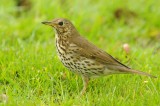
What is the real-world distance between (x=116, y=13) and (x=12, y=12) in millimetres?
1857

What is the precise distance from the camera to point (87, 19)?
28.5 feet

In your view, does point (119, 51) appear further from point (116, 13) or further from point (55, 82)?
point (116, 13)

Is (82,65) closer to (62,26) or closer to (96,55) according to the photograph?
(96,55)

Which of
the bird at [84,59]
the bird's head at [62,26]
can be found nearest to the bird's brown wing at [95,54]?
the bird at [84,59]

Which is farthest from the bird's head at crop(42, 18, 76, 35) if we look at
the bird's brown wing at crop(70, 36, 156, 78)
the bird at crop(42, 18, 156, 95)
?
the bird's brown wing at crop(70, 36, 156, 78)

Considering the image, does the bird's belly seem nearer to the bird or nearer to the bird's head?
the bird

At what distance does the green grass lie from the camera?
17.4 ft

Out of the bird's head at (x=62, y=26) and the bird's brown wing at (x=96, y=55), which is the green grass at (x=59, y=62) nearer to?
the bird's brown wing at (x=96, y=55)

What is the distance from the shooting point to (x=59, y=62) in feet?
20.4

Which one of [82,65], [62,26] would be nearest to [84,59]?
[82,65]

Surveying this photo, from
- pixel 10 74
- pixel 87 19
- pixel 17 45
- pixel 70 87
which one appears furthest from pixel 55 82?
pixel 87 19

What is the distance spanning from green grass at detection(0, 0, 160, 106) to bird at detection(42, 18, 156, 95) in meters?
0.18

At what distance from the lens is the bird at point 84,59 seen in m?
5.66

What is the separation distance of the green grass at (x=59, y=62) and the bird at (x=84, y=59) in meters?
0.18
